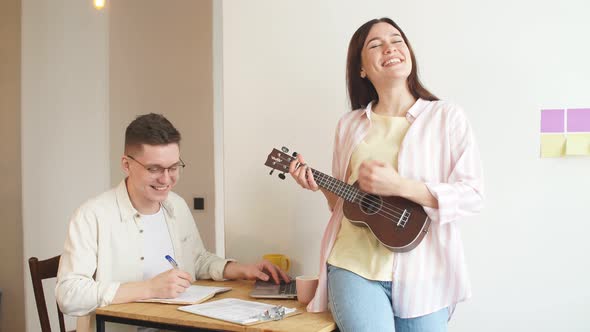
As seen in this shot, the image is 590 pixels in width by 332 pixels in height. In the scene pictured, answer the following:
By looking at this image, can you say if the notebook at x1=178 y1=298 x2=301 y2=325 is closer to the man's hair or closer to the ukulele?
the ukulele

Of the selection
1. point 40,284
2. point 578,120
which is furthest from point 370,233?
point 40,284

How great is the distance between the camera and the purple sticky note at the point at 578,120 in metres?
1.81

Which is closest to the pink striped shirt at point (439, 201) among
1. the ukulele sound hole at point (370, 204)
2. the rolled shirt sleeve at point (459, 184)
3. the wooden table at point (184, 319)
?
the rolled shirt sleeve at point (459, 184)

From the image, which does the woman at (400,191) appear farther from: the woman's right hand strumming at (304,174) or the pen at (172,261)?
the pen at (172,261)

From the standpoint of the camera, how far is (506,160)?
1.89 meters

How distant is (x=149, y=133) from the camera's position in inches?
73.9

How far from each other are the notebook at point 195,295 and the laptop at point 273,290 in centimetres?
12

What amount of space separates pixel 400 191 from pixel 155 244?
3.18 ft

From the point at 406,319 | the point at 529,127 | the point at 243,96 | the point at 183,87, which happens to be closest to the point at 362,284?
the point at 406,319

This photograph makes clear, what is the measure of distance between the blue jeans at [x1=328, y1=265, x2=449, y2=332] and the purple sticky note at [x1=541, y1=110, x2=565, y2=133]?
0.72 meters

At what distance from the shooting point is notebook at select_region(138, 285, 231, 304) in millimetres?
1701

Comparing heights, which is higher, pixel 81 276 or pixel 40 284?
pixel 81 276

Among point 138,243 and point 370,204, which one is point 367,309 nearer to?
point 370,204

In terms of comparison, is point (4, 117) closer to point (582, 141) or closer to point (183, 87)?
point (183, 87)
